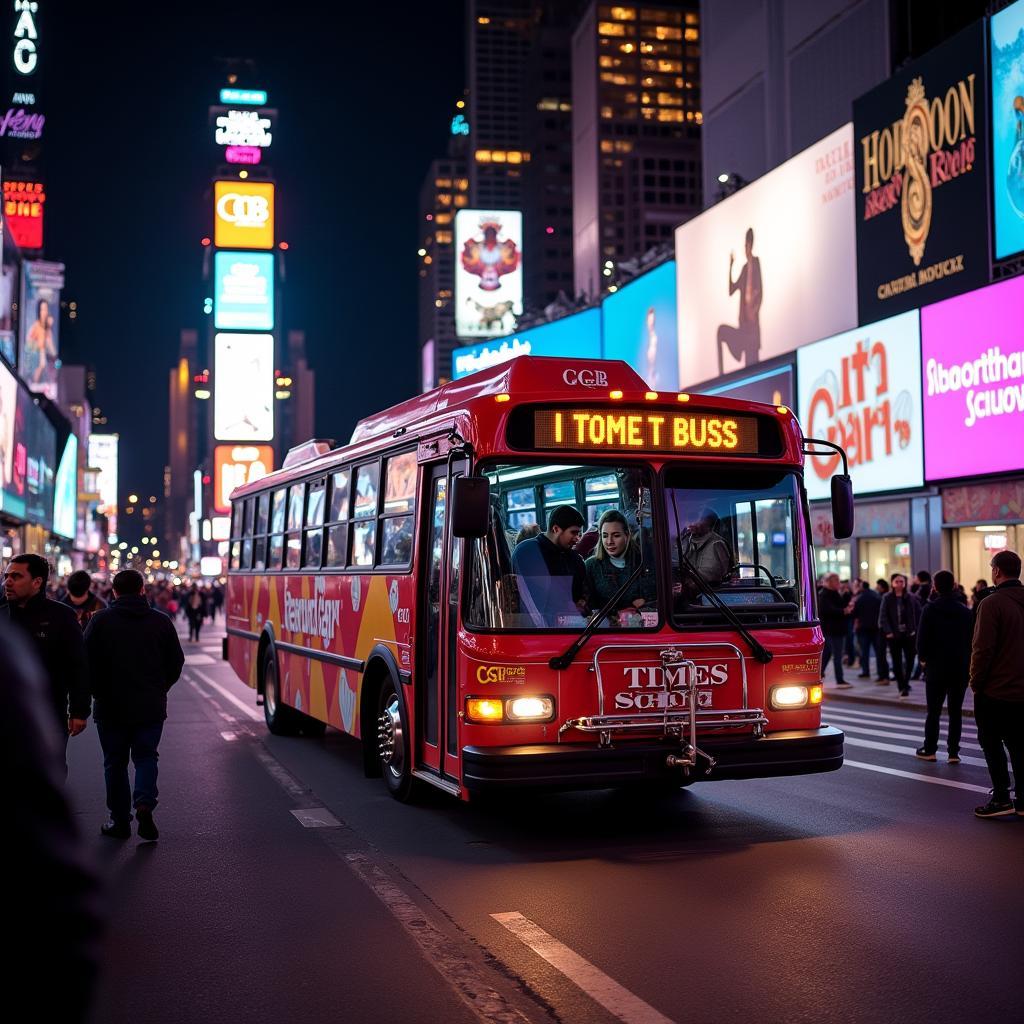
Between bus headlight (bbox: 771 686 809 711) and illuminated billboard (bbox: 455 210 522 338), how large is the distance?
70233mm

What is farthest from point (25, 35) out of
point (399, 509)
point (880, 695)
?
point (399, 509)

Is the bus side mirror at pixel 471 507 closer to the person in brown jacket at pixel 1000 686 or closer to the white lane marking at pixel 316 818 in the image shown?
the white lane marking at pixel 316 818

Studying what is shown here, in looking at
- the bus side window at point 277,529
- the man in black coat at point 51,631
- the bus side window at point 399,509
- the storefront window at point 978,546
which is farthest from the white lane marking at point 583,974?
the storefront window at point 978,546

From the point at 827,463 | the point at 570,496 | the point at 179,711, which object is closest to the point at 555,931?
the point at 570,496

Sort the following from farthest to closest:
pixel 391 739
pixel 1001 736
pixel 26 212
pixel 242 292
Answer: pixel 26 212 < pixel 242 292 < pixel 391 739 < pixel 1001 736

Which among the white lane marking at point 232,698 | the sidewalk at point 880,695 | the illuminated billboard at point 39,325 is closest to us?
the white lane marking at point 232,698

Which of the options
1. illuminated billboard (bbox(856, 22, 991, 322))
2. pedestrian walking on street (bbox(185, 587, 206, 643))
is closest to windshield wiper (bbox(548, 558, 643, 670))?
illuminated billboard (bbox(856, 22, 991, 322))

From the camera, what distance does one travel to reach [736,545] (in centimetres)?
867

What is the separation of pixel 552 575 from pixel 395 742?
237 cm

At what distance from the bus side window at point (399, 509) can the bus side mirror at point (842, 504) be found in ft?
10.2

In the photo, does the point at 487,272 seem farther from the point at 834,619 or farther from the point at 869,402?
the point at 834,619

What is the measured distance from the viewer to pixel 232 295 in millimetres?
74938

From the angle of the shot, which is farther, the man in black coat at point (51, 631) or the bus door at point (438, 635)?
the bus door at point (438, 635)

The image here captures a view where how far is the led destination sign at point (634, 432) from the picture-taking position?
337 inches
